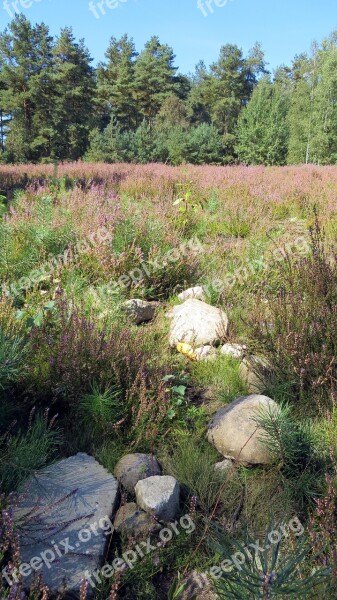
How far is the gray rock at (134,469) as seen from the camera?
228cm

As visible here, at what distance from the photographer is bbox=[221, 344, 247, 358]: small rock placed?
332 cm

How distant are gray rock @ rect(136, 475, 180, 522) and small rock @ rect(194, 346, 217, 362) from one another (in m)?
1.24

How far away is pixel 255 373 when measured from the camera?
9.94ft

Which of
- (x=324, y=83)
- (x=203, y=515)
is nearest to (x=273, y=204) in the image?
(x=203, y=515)

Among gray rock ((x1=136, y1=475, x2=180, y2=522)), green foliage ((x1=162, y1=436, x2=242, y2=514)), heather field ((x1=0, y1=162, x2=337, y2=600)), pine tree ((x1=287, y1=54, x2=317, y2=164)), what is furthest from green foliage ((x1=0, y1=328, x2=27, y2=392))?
pine tree ((x1=287, y1=54, x2=317, y2=164))

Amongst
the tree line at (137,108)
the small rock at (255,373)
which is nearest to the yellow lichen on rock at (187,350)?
the small rock at (255,373)

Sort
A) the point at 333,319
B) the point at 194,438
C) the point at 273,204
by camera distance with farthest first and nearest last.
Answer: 1. the point at 273,204
2. the point at 333,319
3. the point at 194,438

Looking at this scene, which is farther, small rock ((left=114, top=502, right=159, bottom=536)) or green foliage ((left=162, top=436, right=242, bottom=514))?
green foliage ((left=162, top=436, right=242, bottom=514))

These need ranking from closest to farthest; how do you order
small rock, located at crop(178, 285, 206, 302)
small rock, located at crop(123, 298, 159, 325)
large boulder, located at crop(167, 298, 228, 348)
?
large boulder, located at crop(167, 298, 228, 348), small rock, located at crop(123, 298, 159, 325), small rock, located at crop(178, 285, 206, 302)

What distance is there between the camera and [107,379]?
109 inches

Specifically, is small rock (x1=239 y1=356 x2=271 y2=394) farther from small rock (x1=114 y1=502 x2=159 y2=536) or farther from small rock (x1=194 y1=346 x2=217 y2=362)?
small rock (x1=114 y1=502 x2=159 y2=536)

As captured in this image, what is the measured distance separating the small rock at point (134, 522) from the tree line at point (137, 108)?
24255 millimetres

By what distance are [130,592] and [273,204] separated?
6.63m

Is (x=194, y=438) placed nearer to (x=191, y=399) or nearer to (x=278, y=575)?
(x=191, y=399)
